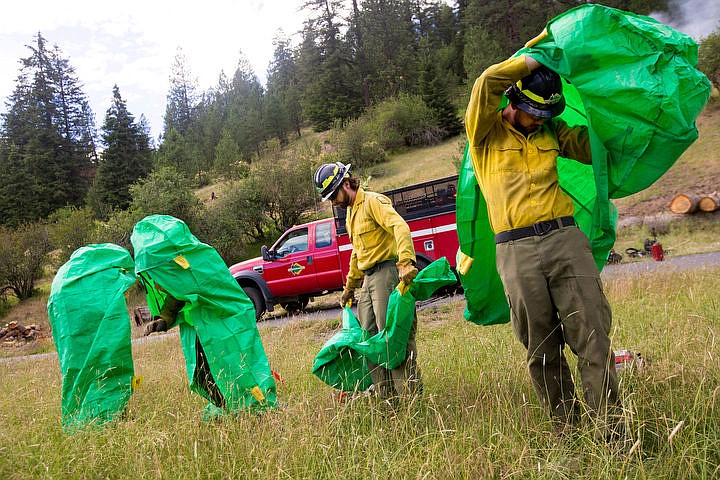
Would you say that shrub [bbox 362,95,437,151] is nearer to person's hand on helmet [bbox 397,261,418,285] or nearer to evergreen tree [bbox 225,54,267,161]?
evergreen tree [bbox 225,54,267,161]

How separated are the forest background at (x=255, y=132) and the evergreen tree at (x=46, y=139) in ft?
0.45

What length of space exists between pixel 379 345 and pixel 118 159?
4618 cm

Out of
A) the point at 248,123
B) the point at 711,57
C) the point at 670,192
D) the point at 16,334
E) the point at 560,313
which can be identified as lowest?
the point at 16,334

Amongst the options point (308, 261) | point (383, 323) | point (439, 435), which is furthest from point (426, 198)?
point (439, 435)

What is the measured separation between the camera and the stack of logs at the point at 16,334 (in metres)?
16.5

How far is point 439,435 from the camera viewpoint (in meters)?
2.61

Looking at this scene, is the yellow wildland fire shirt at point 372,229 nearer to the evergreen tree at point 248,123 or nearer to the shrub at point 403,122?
the shrub at point 403,122

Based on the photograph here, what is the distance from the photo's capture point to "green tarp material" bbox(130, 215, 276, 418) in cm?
354

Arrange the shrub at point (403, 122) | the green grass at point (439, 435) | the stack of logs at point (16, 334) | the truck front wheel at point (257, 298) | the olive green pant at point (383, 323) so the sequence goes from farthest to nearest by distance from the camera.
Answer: the shrub at point (403, 122) → the stack of logs at point (16, 334) → the truck front wheel at point (257, 298) → the olive green pant at point (383, 323) → the green grass at point (439, 435)

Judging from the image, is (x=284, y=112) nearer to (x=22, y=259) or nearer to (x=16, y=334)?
(x=22, y=259)

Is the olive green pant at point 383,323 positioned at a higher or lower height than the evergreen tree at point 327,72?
lower

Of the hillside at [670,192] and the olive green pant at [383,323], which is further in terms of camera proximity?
the hillside at [670,192]

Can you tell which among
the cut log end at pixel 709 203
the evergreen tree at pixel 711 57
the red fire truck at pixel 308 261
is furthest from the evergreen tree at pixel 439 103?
the red fire truck at pixel 308 261

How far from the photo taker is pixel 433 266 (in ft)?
11.5
